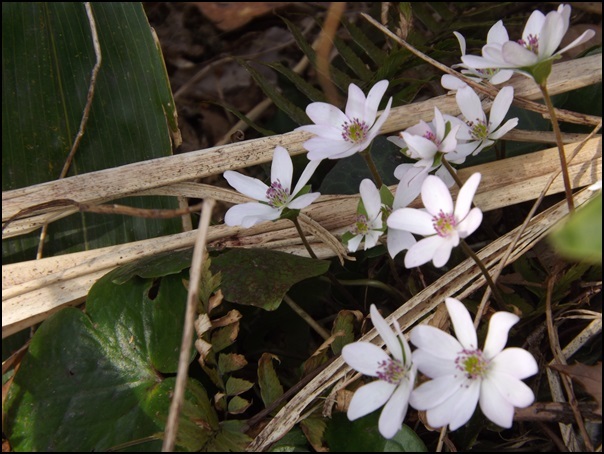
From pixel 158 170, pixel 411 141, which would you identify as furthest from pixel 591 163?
pixel 158 170

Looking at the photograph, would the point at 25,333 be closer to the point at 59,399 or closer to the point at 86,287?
the point at 86,287

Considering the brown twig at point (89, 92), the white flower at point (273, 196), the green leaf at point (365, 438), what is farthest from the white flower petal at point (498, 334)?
the brown twig at point (89, 92)

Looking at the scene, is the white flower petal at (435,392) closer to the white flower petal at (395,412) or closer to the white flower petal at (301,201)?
the white flower petal at (395,412)

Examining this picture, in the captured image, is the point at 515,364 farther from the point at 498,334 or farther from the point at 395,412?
the point at 395,412

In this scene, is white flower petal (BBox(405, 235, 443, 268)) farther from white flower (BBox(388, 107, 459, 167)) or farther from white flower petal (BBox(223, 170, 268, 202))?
white flower petal (BBox(223, 170, 268, 202))

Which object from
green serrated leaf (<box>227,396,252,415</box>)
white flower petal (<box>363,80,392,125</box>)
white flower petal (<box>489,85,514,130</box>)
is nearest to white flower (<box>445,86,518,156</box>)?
white flower petal (<box>489,85,514,130</box>)

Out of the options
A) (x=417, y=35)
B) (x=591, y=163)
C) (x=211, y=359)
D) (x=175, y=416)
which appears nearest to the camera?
(x=175, y=416)
